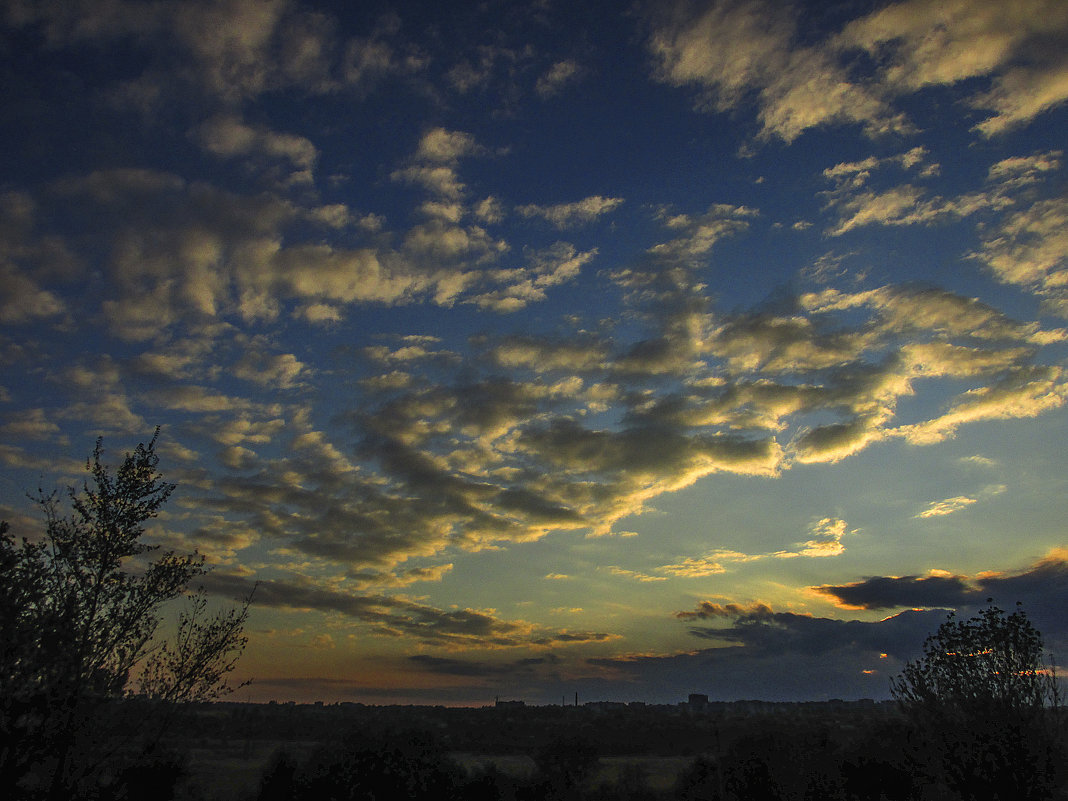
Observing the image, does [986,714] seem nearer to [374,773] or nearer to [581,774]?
[374,773]

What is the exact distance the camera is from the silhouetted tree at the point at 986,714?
932 inches

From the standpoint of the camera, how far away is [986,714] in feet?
82.2

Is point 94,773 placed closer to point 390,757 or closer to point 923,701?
point 923,701

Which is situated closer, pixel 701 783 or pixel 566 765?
pixel 701 783

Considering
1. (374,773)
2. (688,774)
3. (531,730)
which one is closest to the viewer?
(374,773)

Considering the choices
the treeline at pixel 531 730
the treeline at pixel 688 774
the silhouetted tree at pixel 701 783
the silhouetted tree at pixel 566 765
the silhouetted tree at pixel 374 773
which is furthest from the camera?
the treeline at pixel 531 730

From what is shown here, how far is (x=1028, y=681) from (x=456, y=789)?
3584 centimetres

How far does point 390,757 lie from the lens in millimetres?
45625

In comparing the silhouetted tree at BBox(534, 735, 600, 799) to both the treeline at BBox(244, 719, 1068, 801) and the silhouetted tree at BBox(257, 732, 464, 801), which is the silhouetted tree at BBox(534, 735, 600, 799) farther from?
the silhouetted tree at BBox(257, 732, 464, 801)

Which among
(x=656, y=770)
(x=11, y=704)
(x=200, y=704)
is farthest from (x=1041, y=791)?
(x=656, y=770)

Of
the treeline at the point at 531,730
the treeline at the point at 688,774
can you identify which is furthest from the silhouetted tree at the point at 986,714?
the treeline at the point at 531,730

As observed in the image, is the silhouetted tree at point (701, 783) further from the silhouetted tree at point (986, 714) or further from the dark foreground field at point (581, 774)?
the silhouetted tree at point (986, 714)

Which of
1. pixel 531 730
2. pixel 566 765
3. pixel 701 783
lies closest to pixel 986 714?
pixel 701 783

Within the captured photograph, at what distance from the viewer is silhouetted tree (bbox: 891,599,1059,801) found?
77.7 ft
